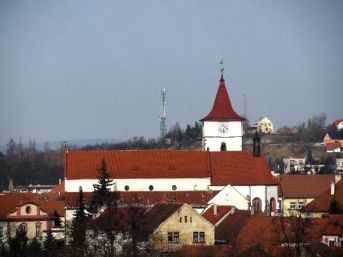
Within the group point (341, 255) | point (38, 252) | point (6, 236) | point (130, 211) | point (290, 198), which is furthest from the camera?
point (290, 198)

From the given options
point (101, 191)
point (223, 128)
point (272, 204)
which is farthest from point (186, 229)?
point (223, 128)

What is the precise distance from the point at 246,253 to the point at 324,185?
126 ft

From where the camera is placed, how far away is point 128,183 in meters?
80.8

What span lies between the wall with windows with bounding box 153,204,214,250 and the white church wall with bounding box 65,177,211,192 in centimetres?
1584

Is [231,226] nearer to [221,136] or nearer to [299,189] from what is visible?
[221,136]

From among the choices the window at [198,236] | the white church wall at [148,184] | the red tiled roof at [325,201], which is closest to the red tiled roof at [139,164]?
the white church wall at [148,184]

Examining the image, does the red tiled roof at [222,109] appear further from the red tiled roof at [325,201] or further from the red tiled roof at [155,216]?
the red tiled roof at [155,216]

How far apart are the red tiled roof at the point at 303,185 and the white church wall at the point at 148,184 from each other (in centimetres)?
1093

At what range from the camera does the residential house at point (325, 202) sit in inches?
2980

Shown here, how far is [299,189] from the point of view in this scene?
9231 centimetres

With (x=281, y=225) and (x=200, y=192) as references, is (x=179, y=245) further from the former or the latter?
(x=200, y=192)

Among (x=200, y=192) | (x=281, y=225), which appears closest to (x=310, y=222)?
(x=281, y=225)

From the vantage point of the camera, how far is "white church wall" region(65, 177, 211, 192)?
80.3 metres

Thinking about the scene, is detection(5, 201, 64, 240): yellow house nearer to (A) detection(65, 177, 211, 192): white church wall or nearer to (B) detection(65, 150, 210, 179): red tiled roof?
(A) detection(65, 177, 211, 192): white church wall
